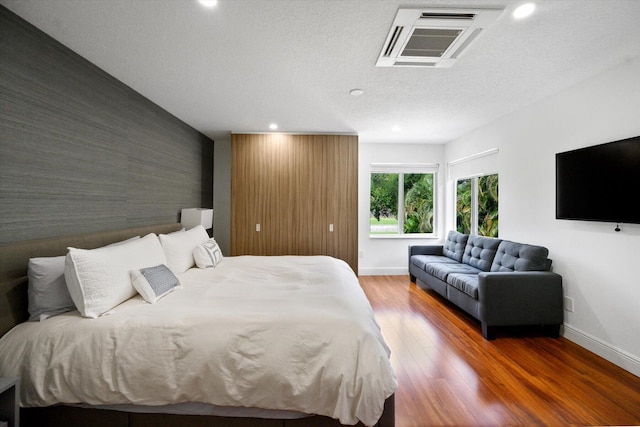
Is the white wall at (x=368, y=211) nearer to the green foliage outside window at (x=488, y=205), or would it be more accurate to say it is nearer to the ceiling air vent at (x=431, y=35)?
the green foliage outside window at (x=488, y=205)

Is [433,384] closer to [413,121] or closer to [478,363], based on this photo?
[478,363]

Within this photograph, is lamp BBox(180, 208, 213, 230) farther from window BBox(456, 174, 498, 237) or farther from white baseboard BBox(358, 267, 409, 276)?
window BBox(456, 174, 498, 237)

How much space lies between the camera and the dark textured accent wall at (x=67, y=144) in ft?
5.76

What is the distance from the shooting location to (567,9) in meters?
1.71

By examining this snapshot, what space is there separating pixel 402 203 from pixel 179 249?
4.30 metres

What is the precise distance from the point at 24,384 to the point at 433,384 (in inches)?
100

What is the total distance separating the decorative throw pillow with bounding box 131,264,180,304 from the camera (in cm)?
191

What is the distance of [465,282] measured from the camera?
10.7ft

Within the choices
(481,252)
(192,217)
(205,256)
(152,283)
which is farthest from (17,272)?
(481,252)

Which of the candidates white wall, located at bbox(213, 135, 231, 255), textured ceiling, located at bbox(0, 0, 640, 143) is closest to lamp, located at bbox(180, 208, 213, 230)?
white wall, located at bbox(213, 135, 231, 255)

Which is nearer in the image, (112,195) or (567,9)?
(567,9)

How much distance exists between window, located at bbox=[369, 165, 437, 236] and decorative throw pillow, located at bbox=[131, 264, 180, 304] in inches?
162

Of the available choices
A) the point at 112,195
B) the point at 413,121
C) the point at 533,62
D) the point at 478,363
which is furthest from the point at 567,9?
the point at 112,195

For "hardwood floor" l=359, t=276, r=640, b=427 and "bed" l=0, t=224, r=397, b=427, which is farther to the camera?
"hardwood floor" l=359, t=276, r=640, b=427
